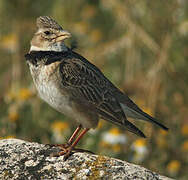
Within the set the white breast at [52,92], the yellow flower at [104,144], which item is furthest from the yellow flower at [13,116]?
the white breast at [52,92]

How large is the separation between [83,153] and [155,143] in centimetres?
335

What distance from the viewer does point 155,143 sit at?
332 inches

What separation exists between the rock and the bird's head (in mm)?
1427

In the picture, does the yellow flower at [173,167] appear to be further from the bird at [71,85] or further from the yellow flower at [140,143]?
the bird at [71,85]

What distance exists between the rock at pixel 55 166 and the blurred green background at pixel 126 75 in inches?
72.0

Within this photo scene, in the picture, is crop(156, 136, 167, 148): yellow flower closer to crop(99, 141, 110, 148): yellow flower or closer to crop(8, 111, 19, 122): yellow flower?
crop(99, 141, 110, 148): yellow flower

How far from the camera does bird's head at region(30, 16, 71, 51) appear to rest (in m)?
6.21

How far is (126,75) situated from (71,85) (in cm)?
426

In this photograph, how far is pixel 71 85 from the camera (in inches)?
239

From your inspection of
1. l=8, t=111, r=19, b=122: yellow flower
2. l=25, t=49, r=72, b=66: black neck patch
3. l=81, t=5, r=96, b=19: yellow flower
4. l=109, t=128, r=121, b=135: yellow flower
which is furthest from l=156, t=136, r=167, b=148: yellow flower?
l=81, t=5, r=96, b=19: yellow flower

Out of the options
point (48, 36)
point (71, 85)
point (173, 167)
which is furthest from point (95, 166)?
point (173, 167)

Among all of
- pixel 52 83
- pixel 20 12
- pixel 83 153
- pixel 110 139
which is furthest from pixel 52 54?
pixel 20 12

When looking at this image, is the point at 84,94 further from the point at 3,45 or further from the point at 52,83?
the point at 3,45

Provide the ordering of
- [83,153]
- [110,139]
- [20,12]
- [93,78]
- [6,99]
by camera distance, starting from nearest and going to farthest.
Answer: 1. [83,153]
2. [93,78]
3. [110,139]
4. [6,99]
5. [20,12]
